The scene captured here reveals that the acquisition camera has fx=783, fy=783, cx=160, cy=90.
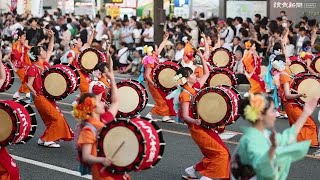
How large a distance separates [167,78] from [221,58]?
83.3 inches

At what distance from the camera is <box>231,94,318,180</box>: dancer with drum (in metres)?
5.73

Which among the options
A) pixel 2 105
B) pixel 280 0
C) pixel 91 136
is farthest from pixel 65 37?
pixel 91 136

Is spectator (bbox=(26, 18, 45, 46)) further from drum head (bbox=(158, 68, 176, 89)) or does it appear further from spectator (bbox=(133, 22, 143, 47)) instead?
drum head (bbox=(158, 68, 176, 89))

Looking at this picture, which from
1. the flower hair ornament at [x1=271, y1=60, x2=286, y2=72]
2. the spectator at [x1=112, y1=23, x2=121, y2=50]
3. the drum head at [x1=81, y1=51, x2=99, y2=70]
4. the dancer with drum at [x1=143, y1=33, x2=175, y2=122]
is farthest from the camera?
the spectator at [x1=112, y1=23, x2=121, y2=50]

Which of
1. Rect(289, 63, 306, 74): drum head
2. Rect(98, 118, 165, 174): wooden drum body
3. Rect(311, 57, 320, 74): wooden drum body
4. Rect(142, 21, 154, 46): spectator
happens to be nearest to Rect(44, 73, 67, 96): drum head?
Rect(311, 57, 320, 74): wooden drum body

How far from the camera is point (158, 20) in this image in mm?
21422

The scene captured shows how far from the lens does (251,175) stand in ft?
20.6

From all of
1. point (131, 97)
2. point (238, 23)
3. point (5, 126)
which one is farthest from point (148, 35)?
point (5, 126)

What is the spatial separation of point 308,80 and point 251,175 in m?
5.58

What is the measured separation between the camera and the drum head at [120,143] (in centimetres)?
678

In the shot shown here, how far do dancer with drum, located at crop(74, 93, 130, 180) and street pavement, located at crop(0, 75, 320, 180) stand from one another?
2817mm

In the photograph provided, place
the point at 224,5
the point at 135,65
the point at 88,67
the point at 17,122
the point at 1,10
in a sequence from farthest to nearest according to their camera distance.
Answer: the point at 1,10 → the point at 224,5 → the point at 135,65 → the point at 88,67 → the point at 17,122

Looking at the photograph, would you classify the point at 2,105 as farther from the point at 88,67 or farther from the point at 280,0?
the point at 280,0

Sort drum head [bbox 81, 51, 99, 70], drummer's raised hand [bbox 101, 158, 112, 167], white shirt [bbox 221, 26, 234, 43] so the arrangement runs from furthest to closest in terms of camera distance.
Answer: white shirt [bbox 221, 26, 234, 43]
drum head [bbox 81, 51, 99, 70]
drummer's raised hand [bbox 101, 158, 112, 167]
